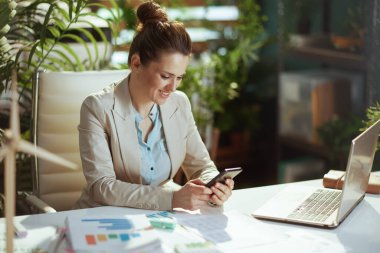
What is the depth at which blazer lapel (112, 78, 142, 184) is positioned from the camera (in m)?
2.35

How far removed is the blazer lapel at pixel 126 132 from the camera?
2.35 meters

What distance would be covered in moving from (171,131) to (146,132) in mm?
92

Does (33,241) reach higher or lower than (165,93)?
lower

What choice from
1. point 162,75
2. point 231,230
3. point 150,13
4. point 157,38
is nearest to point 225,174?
point 231,230

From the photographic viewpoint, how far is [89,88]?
2648mm

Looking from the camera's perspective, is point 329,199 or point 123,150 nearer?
point 329,199

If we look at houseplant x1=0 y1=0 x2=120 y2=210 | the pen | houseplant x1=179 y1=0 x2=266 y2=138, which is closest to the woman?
the pen

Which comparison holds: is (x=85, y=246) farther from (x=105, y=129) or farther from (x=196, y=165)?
(x=196, y=165)

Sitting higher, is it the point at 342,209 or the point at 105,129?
the point at 105,129

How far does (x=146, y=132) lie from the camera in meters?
2.45

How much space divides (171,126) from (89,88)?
39cm

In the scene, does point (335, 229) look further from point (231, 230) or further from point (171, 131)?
point (171, 131)

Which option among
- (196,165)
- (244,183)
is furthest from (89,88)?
A: (244,183)

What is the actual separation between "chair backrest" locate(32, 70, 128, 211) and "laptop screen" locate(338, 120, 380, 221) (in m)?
1.03
